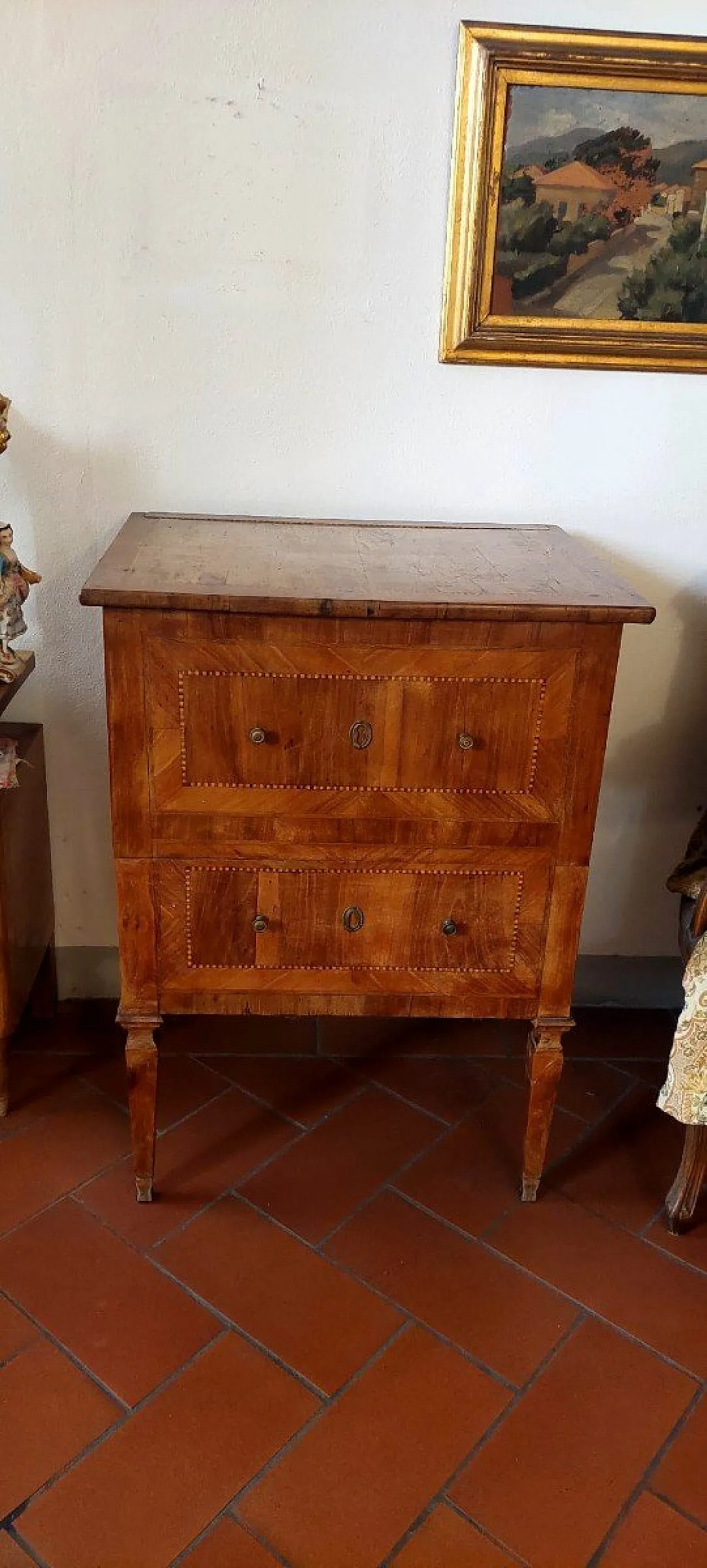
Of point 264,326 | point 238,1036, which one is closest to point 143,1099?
point 238,1036

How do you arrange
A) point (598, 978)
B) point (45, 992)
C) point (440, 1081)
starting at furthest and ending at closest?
point (598, 978)
point (45, 992)
point (440, 1081)

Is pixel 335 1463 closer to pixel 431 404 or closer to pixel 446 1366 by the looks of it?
pixel 446 1366

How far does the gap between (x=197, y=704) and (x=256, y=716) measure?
9 centimetres

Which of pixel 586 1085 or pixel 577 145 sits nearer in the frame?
pixel 577 145

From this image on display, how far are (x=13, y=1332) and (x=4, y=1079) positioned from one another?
0.55 m

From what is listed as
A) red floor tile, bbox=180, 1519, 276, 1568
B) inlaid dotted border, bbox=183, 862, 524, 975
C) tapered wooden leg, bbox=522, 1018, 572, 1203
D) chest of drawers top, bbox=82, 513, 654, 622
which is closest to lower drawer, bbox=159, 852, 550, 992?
inlaid dotted border, bbox=183, 862, 524, 975

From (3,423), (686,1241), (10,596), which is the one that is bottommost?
(686,1241)

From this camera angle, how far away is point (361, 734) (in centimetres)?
173

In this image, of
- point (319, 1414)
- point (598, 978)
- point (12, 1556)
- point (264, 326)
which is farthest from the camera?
point (598, 978)

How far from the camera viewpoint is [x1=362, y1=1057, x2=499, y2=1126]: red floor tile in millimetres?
2393

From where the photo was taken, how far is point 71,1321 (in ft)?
5.99

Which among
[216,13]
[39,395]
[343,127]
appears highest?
[216,13]

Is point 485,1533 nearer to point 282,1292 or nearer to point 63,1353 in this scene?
point 282,1292

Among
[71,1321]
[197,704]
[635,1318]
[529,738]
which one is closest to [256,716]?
[197,704]
